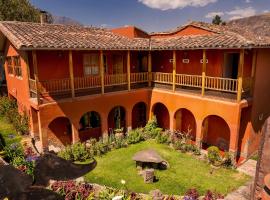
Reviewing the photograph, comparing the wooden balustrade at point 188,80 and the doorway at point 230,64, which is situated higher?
the doorway at point 230,64

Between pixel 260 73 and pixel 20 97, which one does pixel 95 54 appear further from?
pixel 260 73

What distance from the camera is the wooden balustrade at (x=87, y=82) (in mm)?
15212

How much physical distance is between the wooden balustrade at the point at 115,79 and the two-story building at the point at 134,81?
0.24 feet

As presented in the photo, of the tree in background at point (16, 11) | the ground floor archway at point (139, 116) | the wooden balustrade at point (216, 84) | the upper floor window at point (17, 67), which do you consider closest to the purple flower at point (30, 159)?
the upper floor window at point (17, 67)

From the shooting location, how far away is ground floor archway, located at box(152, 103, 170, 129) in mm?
18744

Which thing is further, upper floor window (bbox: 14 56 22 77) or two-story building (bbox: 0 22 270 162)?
upper floor window (bbox: 14 56 22 77)

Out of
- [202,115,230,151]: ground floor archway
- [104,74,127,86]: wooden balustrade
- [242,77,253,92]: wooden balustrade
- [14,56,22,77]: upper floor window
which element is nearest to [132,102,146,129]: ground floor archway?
[104,74,127,86]: wooden balustrade

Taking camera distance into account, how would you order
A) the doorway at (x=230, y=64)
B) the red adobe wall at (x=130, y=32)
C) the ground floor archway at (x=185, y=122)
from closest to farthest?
1. the doorway at (x=230, y=64)
2. the ground floor archway at (x=185, y=122)
3. the red adobe wall at (x=130, y=32)

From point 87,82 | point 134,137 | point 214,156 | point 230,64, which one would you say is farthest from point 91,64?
point 214,156

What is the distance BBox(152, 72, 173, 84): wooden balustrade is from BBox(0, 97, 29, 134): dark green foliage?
31.3 ft

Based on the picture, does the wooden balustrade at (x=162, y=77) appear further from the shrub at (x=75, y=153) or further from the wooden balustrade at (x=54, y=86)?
the shrub at (x=75, y=153)

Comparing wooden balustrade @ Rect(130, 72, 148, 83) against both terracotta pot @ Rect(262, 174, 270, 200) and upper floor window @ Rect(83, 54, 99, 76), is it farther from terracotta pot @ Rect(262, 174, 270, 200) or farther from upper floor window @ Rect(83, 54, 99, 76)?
terracotta pot @ Rect(262, 174, 270, 200)

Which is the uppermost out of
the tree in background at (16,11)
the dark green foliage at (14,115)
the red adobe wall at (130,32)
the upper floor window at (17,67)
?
the tree in background at (16,11)

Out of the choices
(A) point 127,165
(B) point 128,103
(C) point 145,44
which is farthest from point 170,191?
(C) point 145,44
